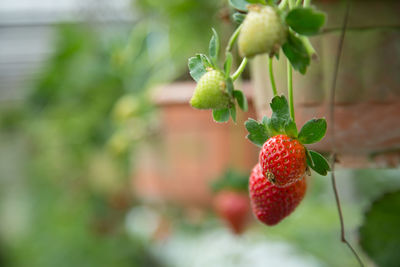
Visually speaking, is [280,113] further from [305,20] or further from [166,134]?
[166,134]

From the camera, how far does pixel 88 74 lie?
1.84 m

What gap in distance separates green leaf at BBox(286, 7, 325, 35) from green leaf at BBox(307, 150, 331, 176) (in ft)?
0.32

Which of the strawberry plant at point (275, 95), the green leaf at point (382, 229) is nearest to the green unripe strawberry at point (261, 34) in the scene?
the strawberry plant at point (275, 95)

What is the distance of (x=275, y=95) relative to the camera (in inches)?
15.8

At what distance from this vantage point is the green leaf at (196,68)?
40 cm

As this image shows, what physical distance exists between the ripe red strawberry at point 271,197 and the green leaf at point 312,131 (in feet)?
0.18

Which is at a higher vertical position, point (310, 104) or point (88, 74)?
point (310, 104)

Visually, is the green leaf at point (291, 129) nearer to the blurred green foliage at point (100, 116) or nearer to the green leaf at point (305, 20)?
the green leaf at point (305, 20)

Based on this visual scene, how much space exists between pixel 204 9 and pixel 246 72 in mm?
337

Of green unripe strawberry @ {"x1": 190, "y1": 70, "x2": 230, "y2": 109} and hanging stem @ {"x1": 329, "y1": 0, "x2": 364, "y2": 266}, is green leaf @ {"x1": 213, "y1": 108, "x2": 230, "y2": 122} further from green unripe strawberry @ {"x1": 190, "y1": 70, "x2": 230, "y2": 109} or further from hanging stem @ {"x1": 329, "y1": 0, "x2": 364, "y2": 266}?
hanging stem @ {"x1": 329, "y1": 0, "x2": 364, "y2": 266}

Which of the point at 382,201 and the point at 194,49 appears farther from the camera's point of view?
the point at 194,49

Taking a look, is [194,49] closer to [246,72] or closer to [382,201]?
[246,72]

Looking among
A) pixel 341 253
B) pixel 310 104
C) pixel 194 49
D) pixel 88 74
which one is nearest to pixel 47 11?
pixel 88 74

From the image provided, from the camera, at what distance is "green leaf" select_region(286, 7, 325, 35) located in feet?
1.04
